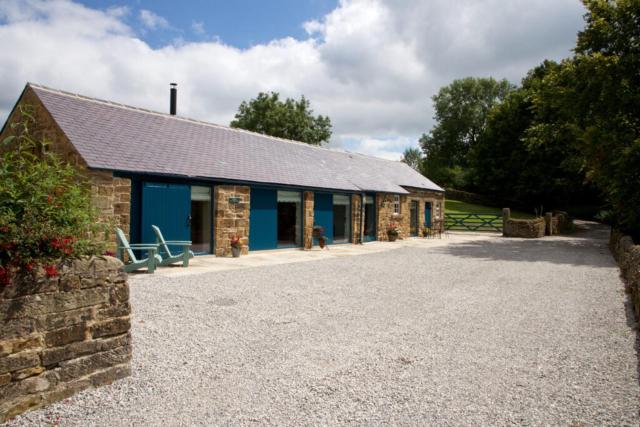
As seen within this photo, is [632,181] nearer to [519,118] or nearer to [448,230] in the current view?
[448,230]

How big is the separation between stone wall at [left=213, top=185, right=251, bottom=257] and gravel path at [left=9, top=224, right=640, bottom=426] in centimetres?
469

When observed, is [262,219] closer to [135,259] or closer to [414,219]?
[135,259]

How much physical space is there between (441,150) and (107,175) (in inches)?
2411

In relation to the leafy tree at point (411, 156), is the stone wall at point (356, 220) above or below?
below

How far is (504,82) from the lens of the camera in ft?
212

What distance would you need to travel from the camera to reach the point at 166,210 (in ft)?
41.4

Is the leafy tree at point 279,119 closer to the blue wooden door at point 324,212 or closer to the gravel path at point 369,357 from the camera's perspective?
the blue wooden door at point 324,212

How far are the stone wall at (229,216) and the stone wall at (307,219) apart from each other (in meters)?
3.06

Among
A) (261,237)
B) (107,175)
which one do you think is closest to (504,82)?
(261,237)

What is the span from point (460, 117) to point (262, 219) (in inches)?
2231

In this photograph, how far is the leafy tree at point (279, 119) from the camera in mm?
49094

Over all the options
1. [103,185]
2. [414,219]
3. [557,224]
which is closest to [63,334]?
[103,185]

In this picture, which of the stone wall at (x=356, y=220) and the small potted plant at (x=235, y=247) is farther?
the stone wall at (x=356, y=220)

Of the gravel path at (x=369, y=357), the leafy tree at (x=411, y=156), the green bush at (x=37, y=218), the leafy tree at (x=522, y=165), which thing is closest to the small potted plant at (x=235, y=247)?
the gravel path at (x=369, y=357)
